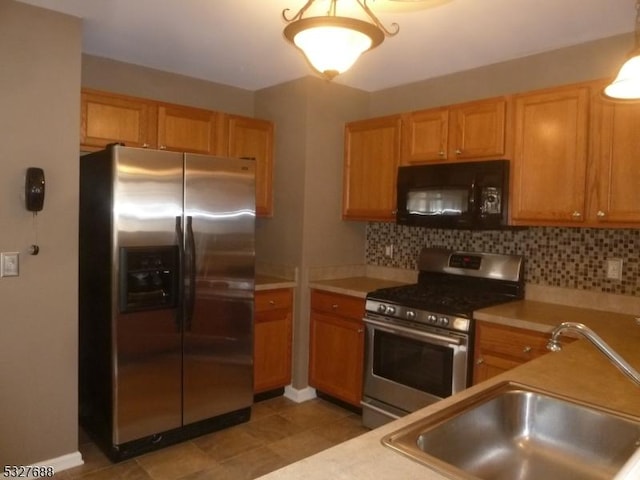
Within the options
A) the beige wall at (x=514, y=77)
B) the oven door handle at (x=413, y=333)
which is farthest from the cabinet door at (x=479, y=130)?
the oven door handle at (x=413, y=333)

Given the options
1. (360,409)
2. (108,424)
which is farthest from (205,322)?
(360,409)

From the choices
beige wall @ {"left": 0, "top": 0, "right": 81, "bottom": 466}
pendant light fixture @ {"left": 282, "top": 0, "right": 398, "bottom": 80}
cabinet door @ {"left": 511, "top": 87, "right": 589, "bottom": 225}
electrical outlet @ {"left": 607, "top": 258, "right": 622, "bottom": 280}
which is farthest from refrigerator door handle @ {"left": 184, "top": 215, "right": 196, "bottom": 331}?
electrical outlet @ {"left": 607, "top": 258, "right": 622, "bottom": 280}

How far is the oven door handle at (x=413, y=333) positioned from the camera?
2.70 m

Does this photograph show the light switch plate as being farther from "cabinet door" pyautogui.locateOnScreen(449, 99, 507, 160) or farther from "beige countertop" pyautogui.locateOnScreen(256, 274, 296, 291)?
"cabinet door" pyautogui.locateOnScreen(449, 99, 507, 160)

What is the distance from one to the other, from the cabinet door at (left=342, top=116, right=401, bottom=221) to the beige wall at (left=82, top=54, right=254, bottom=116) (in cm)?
96

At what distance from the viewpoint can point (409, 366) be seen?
2.94 meters

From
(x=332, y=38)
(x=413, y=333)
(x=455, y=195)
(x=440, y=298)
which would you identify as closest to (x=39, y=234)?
(x=332, y=38)

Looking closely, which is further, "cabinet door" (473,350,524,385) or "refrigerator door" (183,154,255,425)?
"refrigerator door" (183,154,255,425)

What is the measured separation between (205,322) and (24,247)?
3.43 ft

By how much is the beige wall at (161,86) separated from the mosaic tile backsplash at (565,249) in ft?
6.04

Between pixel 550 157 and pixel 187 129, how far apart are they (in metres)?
2.34

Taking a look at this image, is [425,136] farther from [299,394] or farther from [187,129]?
[299,394]

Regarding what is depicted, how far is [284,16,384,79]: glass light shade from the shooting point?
4.59 feet

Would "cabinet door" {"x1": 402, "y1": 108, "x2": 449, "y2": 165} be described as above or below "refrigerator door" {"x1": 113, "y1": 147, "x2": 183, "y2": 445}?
above
